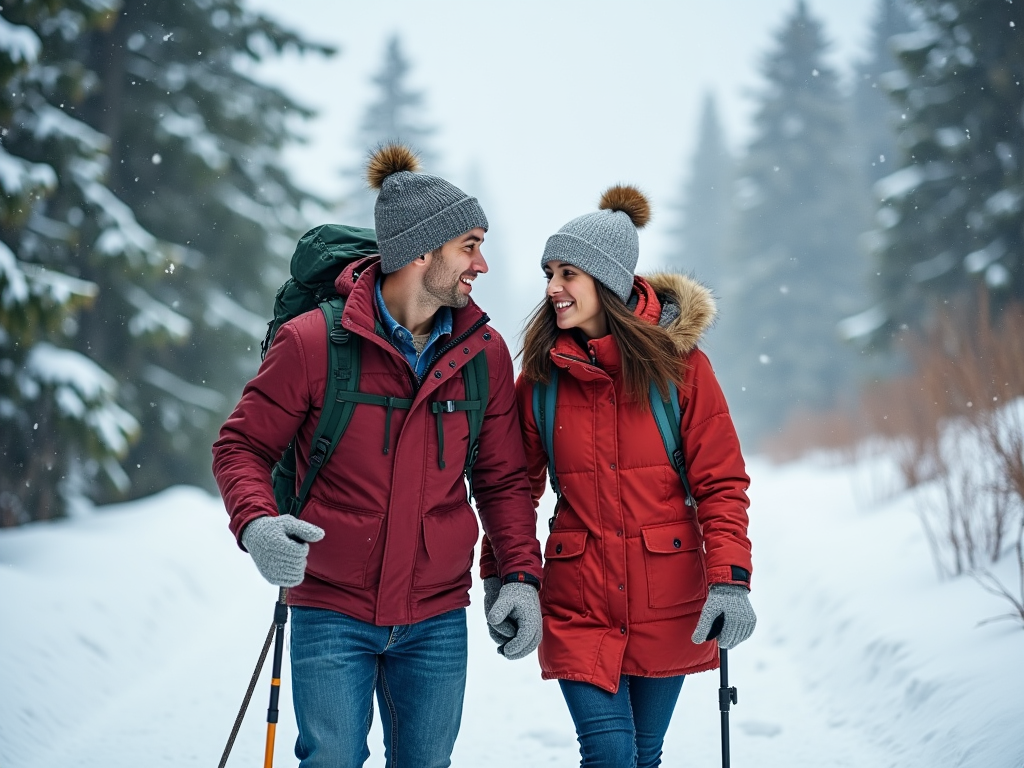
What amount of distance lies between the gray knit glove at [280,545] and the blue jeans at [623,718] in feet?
3.51

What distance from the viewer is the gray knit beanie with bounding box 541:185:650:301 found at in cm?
359

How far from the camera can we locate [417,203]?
343 centimetres

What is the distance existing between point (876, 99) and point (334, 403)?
38550 millimetres

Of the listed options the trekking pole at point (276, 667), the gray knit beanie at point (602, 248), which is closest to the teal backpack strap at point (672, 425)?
the gray knit beanie at point (602, 248)

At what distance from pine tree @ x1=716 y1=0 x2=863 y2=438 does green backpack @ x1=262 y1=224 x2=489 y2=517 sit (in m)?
27.6

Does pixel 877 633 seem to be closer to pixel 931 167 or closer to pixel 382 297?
pixel 382 297

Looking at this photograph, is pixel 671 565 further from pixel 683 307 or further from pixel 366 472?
pixel 366 472

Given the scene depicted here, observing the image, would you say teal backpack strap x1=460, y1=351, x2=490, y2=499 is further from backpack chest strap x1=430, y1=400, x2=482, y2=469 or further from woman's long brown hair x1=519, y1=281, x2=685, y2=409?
woman's long brown hair x1=519, y1=281, x2=685, y2=409

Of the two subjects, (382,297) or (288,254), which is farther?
(288,254)

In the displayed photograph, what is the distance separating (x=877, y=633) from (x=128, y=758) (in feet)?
14.7

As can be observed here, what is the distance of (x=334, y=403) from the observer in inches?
121

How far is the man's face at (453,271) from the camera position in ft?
11.0

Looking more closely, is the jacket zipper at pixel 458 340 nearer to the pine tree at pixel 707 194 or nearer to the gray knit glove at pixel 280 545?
the gray knit glove at pixel 280 545

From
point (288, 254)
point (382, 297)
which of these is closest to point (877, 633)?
point (382, 297)
